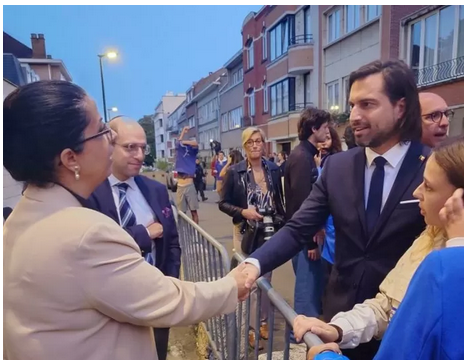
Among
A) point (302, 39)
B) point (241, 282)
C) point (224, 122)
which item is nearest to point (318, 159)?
point (241, 282)

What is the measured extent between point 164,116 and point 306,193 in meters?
85.5

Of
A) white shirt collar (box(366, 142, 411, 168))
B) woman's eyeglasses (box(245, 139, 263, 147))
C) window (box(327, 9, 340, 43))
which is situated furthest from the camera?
window (box(327, 9, 340, 43))

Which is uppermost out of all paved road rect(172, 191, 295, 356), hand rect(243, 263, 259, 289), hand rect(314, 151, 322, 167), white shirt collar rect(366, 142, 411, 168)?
white shirt collar rect(366, 142, 411, 168)

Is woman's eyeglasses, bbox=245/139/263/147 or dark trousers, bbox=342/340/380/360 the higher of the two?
woman's eyeglasses, bbox=245/139/263/147

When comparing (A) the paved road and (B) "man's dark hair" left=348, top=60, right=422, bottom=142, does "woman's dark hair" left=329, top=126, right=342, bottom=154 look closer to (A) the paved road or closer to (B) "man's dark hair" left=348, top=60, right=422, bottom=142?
(A) the paved road

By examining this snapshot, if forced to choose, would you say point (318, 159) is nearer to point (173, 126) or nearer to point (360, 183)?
point (360, 183)

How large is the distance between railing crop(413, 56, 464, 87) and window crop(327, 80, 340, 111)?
469cm

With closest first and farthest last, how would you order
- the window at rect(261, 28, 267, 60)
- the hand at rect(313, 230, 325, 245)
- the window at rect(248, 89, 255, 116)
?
the hand at rect(313, 230, 325, 245) < the window at rect(261, 28, 267, 60) < the window at rect(248, 89, 255, 116)

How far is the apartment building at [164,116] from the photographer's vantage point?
281 feet

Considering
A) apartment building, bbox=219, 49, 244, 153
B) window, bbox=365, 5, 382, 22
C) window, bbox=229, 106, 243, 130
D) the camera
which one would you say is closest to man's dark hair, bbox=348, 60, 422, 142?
the camera

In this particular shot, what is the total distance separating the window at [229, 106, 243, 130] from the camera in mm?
32125

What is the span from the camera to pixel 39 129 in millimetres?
1224

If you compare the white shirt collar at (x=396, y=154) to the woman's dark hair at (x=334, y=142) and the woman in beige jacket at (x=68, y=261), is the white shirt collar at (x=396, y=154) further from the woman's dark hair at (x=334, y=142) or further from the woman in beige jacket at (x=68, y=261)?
the woman's dark hair at (x=334, y=142)

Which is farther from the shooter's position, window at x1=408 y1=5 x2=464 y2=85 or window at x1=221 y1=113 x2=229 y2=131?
window at x1=221 y1=113 x2=229 y2=131
